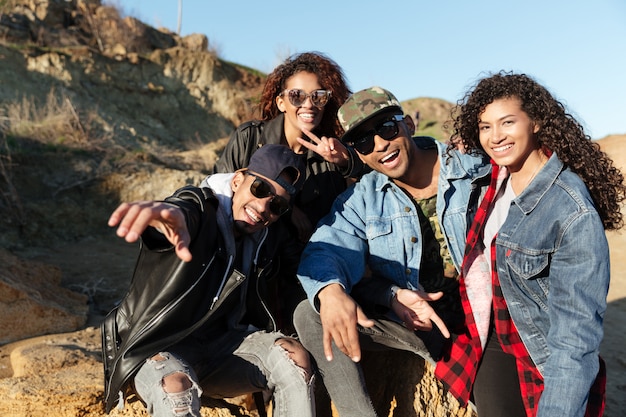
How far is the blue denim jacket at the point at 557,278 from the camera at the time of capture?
6.88 ft

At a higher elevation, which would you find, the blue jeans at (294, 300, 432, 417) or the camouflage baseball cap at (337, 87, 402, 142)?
the camouflage baseball cap at (337, 87, 402, 142)

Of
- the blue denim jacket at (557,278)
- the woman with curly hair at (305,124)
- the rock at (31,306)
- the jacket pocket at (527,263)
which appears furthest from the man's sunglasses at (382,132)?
the rock at (31,306)

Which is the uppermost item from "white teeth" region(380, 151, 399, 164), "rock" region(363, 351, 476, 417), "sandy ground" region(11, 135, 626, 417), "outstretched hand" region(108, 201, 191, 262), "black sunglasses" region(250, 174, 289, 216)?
"white teeth" region(380, 151, 399, 164)

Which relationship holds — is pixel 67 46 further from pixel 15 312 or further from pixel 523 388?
pixel 523 388

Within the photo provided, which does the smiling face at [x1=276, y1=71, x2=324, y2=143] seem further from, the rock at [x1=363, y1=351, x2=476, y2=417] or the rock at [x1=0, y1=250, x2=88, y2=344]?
the rock at [x1=0, y1=250, x2=88, y2=344]

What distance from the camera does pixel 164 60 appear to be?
17125mm

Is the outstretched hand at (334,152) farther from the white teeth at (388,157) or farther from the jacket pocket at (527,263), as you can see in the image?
the jacket pocket at (527,263)

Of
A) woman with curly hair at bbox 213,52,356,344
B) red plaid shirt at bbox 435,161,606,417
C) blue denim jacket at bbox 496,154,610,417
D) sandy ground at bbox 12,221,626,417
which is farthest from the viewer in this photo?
sandy ground at bbox 12,221,626,417

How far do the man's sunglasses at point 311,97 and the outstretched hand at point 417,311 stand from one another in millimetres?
1440

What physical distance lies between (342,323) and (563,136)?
1.16 meters

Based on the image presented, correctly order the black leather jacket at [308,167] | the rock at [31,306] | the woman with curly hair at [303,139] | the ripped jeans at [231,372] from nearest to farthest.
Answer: the ripped jeans at [231,372]
the woman with curly hair at [303,139]
the black leather jacket at [308,167]
the rock at [31,306]

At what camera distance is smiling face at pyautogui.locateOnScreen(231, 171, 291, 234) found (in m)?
2.55

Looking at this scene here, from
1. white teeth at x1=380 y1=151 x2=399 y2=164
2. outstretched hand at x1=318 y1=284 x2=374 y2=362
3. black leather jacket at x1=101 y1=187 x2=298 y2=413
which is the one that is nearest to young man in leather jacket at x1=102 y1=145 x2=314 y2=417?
black leather jacket at x1=101 y1=187 x2=298 y2=413

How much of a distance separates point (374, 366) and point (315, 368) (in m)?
0.60
